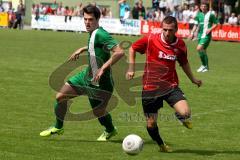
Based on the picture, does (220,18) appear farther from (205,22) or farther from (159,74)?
(159,74)

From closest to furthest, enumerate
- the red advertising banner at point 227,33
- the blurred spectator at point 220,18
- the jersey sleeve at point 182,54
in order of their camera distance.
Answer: the jersey sleeve at point 182,54 < the red advertising banner at point 227,33 < the blurred spectator at point 220,18

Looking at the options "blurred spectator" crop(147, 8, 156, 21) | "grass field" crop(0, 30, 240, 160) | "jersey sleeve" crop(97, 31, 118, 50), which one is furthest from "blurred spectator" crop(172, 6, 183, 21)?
"jersey sleeve" crop(97, 31, 118, 50)

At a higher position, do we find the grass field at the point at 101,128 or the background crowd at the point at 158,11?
the grass field at the point at 101,128

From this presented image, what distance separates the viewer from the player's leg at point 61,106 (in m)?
10.8

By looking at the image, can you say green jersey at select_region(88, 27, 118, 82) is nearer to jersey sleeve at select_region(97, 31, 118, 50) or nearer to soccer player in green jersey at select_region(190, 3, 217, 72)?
jersey sleeve at select_region(97, 31, 118, 50)

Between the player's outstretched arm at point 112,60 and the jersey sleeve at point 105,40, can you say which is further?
the jersey sleeve at point 105,40

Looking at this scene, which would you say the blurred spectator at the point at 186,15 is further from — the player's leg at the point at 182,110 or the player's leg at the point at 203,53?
the player's leg at the point at 182,110

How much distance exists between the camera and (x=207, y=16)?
24.4m

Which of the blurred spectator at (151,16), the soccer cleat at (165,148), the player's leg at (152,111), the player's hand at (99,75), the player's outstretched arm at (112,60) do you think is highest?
the player's outstretched arm at (112,60)

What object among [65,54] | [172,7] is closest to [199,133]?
[65,54]

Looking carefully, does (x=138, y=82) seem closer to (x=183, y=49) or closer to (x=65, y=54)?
(x=183, y=49)

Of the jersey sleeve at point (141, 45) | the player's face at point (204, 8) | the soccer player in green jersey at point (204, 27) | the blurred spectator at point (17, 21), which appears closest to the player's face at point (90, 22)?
the jersey sleeve at point (141, 45)

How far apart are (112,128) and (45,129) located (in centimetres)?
138

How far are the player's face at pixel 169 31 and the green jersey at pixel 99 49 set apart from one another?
2.87 feet
